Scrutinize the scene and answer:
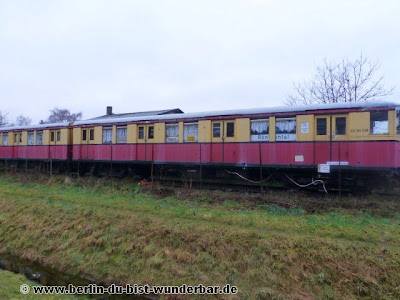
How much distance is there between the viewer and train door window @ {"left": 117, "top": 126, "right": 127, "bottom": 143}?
16938mm

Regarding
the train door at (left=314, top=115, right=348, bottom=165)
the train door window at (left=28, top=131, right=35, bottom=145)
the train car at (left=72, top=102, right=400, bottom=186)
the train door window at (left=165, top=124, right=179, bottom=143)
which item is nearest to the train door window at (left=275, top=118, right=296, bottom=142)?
the train car at (left=72, top=102, right=400, bottom=186)

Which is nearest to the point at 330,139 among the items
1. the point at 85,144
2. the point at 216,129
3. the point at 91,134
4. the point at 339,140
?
the point at 339,140

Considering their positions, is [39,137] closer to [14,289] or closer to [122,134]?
[122,134]

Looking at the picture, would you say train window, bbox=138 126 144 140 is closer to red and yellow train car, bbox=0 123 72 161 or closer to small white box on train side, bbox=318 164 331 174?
red and yellow train car, bbox=0 123 72 161

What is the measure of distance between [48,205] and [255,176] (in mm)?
7796

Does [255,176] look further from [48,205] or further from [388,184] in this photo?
[48,205]

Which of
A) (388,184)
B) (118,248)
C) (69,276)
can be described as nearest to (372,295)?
(118,248)

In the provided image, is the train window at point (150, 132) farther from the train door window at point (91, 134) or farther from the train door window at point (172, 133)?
the train door window at point (91, 134)

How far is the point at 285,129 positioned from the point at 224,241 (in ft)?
21.6

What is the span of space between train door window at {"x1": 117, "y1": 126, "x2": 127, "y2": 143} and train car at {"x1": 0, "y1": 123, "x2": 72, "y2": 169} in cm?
411

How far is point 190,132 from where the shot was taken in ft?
48.5

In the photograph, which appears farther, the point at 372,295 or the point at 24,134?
the point at 24,134

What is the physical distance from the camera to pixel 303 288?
5.94 metres

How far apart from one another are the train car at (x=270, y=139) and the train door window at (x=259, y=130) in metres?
0.04
